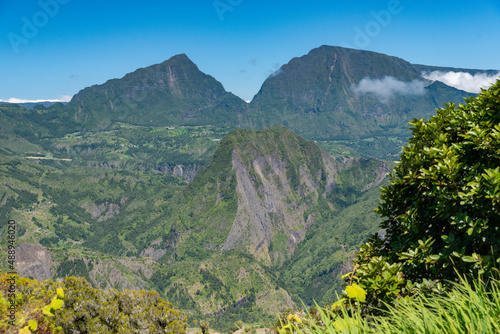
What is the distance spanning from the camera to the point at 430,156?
32.5ft

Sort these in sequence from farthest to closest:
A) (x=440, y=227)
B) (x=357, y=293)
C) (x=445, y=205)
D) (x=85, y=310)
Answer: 1. (x=85, y=310)
2. (x=440, y=227)
3. (x=445, y=205)
4. (x=357, y=293)

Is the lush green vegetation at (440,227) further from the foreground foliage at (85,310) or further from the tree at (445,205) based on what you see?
the foreground foliage at (85,310)

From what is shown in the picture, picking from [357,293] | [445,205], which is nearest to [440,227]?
[445,205]

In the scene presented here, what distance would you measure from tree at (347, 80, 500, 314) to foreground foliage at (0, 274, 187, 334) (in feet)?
32.0

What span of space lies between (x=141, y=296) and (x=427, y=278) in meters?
12.7

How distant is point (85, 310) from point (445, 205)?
1331 centimetres

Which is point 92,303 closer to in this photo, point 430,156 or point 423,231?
point 423,231

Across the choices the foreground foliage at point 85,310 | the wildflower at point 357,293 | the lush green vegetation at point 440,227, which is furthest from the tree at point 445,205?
the foreground foliage at point 85,310

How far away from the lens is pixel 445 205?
9.05 metres

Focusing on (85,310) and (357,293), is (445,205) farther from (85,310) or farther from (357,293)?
(85,310)

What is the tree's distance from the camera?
8.48m

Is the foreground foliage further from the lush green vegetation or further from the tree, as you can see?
the tree

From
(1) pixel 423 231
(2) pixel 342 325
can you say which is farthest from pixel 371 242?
(2) pixel 342 325

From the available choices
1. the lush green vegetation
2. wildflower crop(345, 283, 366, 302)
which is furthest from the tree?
wildflower crop(345, 283, 366, 302)
